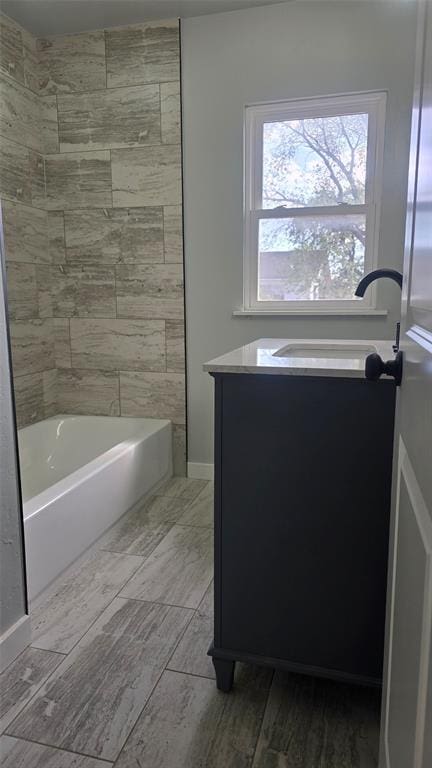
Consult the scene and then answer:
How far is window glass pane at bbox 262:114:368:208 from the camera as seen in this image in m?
2.84

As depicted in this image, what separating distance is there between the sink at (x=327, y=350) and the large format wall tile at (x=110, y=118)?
5.86 feet

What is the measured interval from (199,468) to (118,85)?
8.02 feet

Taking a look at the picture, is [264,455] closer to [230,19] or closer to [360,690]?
[360,690]

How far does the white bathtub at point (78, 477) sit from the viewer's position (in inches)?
77.3

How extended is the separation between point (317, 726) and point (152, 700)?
0.47 metres

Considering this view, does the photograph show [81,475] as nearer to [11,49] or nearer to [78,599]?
[78,599]

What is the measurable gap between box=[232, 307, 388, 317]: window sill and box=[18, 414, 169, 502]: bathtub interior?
34.5 inches

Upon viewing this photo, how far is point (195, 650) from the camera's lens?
1.67 m

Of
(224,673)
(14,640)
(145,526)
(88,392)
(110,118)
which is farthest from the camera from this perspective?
(88,392)

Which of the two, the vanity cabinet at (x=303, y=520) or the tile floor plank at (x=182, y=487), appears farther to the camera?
the tile floor plank at (x=182, y=487)

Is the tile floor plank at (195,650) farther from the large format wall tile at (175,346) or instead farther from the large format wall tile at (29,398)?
the large format wall tile at (29,398)

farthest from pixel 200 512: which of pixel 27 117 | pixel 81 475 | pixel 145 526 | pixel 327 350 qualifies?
pixel 27 117

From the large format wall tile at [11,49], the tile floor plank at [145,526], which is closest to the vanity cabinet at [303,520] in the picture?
the tile floor plank at [145,526]

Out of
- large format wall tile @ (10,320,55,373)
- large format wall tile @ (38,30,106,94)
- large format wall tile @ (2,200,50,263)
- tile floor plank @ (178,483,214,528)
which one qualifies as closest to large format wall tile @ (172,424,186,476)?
tile floor plank @ (178,483,214,528)
